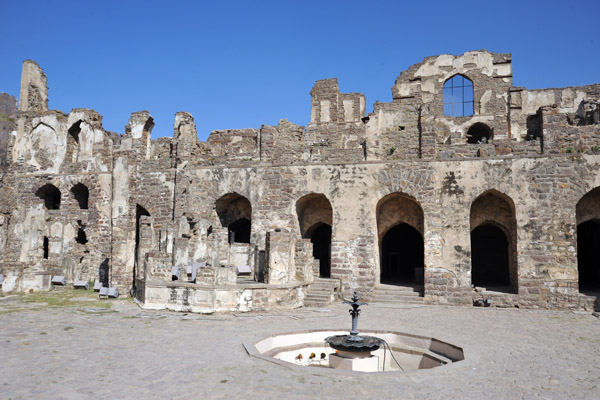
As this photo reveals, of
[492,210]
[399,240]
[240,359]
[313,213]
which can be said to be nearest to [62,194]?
[313,213]

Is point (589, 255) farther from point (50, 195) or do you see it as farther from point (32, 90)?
point (32, 90)

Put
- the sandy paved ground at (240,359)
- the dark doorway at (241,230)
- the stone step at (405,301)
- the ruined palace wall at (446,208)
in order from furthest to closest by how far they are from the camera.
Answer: the dark doorway at (241,230) → the stone step at (405,301) → the ruined palace wall at (446,208) → the sandy paved ground at (240,359)

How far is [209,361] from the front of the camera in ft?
24.7

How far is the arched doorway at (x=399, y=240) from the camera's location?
55.5 ft

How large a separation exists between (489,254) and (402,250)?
4.35 m

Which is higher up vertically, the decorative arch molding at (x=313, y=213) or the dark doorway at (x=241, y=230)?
the decorative arch molding at (x=313, y=213)

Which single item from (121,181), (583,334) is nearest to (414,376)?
(583,334)

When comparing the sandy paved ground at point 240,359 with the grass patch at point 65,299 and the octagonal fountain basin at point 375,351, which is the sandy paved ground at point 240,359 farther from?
the grass patch at point 65,299

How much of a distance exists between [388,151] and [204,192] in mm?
7060

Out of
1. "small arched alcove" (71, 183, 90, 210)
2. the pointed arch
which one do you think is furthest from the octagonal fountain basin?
the pointed arch

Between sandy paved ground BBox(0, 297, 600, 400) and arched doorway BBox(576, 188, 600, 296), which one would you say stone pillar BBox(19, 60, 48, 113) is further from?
arched doorway BBox(576, 188, 600, 296)

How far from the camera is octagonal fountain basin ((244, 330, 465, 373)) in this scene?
8.71 meters

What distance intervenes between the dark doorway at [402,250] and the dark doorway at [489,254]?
2.84 m

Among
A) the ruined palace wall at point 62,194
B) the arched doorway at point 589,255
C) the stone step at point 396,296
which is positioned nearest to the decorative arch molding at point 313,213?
the stone step at point 396,296
